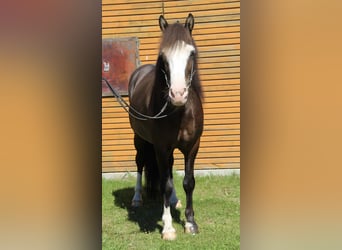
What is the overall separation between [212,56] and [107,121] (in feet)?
1.60

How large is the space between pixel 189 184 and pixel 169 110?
13.7 inches

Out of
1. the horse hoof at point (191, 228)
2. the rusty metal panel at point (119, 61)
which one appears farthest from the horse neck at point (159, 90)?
the horse hoof at point (191, 228)

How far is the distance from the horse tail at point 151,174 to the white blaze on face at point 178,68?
616 millimetres

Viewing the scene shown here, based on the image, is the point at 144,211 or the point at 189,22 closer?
the point at 189,22

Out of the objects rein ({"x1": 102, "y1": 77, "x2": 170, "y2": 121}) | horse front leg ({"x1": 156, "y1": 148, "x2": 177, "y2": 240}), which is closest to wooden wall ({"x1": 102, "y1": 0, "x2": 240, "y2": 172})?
rein ({"x1": 102, "y1": 77, "x2": 170, "y2": 121})

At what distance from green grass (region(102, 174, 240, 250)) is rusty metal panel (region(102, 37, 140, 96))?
0.40m

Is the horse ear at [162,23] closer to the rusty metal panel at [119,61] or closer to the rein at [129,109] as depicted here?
the rusty metal panel at [119,61]

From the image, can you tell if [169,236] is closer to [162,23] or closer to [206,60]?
[206,60]

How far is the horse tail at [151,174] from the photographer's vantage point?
1793 millimetres

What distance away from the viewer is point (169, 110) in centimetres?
144

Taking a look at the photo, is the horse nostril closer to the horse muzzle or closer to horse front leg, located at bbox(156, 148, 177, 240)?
the horse muzzle

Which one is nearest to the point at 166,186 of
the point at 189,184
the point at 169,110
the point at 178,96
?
the point at 189,184
